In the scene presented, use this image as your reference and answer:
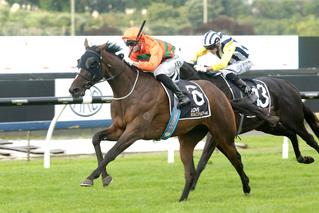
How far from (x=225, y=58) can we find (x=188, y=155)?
5.12ft

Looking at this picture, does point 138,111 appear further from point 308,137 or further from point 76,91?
point 308,137

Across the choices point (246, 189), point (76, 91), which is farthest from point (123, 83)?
point (246, 189)

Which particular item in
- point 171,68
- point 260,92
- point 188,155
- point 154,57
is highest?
point 154,57

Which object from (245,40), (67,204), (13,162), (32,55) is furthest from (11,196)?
(245,40)

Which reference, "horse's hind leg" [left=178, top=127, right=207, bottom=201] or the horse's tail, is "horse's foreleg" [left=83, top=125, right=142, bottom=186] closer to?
"horse's hind leg" [left=178, top=127, right=207, bottom=201]

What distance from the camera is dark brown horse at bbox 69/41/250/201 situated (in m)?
7.84

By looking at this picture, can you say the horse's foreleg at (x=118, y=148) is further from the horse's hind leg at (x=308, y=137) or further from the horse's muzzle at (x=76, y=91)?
the horse's hind leg at (x=308, y=137)

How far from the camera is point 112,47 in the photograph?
814cm

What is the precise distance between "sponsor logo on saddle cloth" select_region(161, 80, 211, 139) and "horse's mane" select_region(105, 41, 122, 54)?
58 centimetres

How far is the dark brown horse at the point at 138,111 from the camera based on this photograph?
25.7 ft

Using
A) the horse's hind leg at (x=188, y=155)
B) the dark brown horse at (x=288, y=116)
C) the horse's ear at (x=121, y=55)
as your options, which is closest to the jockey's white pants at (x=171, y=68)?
the horse's ear at (x=121, y=55)

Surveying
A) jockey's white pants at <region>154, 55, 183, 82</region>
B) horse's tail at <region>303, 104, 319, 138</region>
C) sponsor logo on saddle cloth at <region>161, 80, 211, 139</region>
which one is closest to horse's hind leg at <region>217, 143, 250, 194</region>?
sponsor logo on saddle cloth at <region>161, 80, 211, 139</region>

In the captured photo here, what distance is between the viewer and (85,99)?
10.1m

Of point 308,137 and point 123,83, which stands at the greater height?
point 123,83
